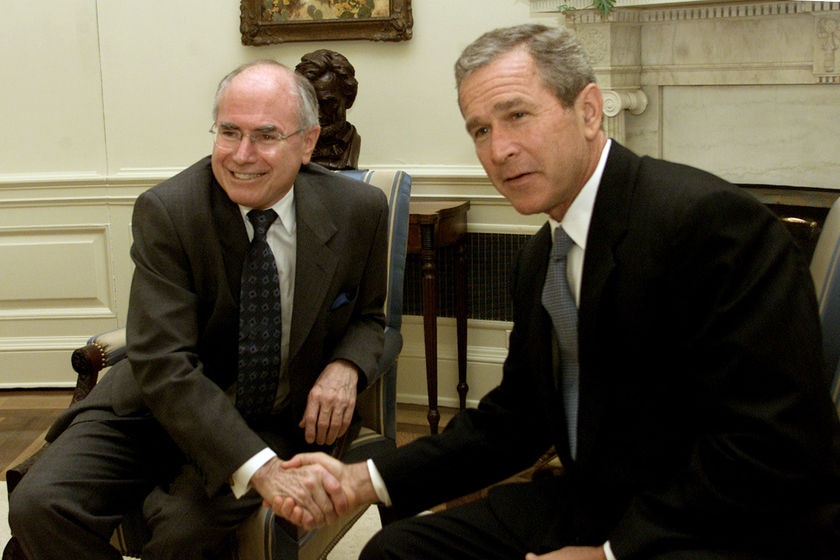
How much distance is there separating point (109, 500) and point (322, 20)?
98.7 inches

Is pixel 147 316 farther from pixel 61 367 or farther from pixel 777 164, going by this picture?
pixel 61 367

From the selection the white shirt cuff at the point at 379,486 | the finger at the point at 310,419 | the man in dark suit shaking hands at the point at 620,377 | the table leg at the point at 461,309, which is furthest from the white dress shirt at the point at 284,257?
the table leg at the point at 461,309

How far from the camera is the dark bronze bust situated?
12.3 feet

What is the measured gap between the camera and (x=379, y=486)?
6.29ft

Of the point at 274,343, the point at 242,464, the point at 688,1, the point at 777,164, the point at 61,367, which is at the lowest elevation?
the point at 61,367

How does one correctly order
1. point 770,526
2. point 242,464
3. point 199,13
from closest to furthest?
point 770,526
point 242,464
point 199,13

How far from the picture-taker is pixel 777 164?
3.62m

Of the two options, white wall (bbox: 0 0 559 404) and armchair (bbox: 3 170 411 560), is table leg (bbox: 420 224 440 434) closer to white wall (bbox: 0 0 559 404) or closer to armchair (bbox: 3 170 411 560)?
white wall (bbox: 0 0 559 404)

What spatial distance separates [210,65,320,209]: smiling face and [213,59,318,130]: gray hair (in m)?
0.01

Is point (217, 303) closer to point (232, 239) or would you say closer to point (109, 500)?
point (232, 239)

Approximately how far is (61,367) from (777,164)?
3.24 metres

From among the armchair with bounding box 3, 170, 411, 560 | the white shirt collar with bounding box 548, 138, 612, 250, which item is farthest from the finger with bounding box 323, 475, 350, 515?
the white shirt collar with bounding box 548, 138, 612, 250

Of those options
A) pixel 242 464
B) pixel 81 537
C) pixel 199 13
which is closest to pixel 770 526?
pixel 242 464

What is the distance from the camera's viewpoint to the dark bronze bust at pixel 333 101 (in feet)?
12.3
